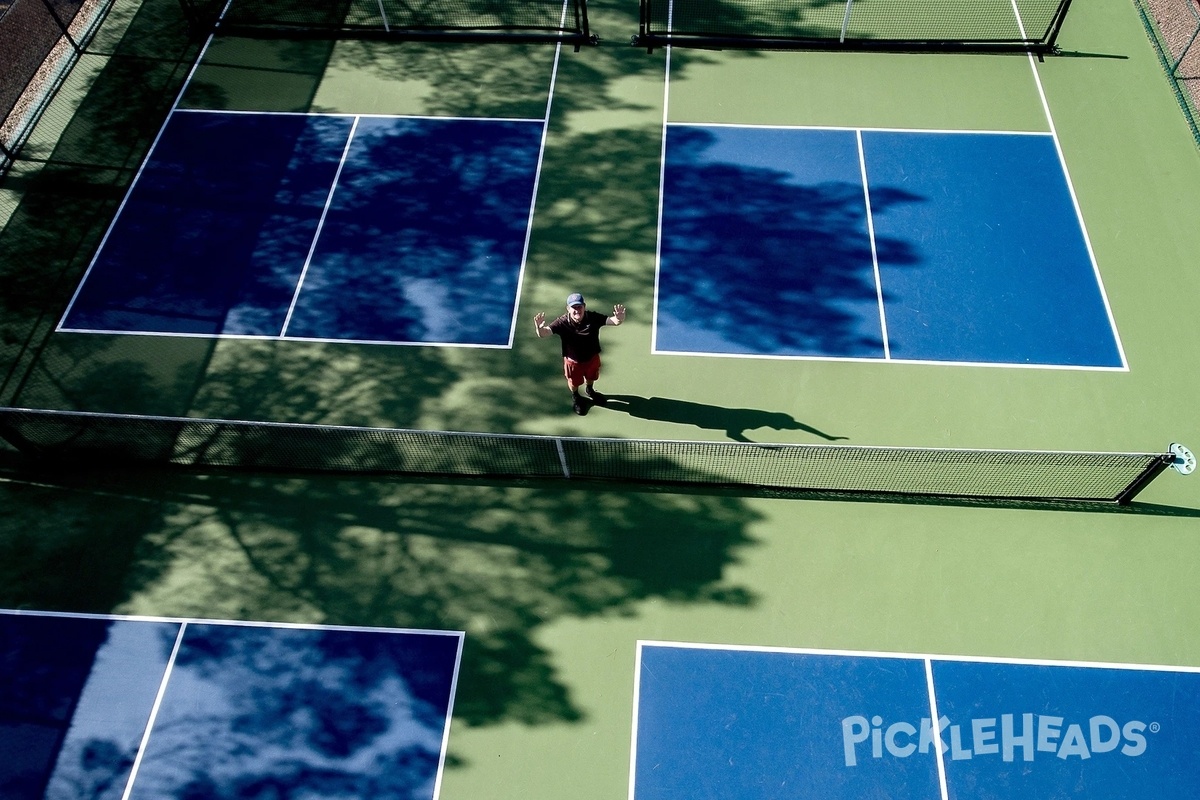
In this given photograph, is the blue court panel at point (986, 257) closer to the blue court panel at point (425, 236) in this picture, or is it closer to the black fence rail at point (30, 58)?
the blue court panel at point (425, 236)

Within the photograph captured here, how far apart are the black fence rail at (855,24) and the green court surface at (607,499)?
4.72 ft

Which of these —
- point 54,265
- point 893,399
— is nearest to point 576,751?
point 893,399

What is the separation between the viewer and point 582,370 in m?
10.1

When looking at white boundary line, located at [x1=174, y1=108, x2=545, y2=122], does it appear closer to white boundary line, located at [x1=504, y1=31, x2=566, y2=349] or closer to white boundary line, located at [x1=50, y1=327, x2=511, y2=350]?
white boundary line, located at [x1=504, y1=31, x2=566, y2=349]

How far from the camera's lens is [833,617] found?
373 inches

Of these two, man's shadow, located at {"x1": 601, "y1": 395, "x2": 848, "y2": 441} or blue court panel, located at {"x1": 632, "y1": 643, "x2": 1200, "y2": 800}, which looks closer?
blue court panel, located at {"x1": 632, "y1": 643, "x2": 1200, "y2": 800}

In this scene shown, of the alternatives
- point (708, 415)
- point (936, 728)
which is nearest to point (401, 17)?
point (708, 415)

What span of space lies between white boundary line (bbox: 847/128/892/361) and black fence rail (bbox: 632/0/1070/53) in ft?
8.29

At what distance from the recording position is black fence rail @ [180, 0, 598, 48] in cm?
1509

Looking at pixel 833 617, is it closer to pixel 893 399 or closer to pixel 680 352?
pixel 893 399

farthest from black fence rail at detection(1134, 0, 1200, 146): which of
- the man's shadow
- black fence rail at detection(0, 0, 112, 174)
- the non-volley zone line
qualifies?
black fence rail at detection(0, 0, 112, 174)

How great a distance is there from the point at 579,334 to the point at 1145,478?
639 cm

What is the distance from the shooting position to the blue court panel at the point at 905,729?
8.56 meters

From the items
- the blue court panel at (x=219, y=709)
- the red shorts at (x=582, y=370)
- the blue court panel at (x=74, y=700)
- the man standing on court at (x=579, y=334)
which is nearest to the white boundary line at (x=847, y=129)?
the man standing on court at (x=579, y=334)
